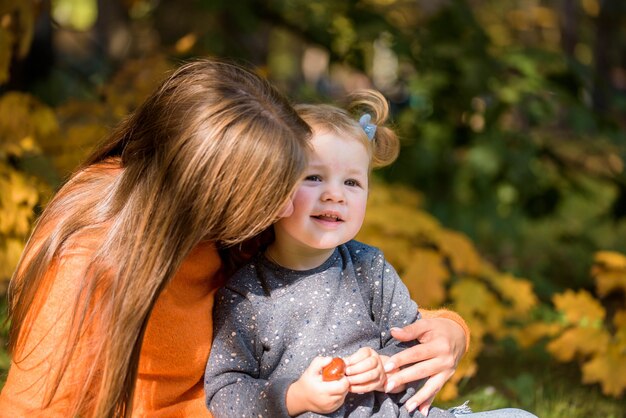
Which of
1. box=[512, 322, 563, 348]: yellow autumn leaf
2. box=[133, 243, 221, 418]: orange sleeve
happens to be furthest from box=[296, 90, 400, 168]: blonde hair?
box=[512, 322, 563, 348]: yellow autumn leaf

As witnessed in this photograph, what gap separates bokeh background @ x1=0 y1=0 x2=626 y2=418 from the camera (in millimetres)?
3477

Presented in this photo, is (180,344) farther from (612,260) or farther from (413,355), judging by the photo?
(612,260)

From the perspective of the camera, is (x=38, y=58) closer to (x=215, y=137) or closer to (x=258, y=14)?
(x=258, y=14)

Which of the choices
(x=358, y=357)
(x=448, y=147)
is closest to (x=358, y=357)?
(x=358, y=357)

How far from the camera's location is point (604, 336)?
12.0 feet

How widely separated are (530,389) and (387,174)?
1.59 meters

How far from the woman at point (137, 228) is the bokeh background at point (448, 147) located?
1381 millimetres

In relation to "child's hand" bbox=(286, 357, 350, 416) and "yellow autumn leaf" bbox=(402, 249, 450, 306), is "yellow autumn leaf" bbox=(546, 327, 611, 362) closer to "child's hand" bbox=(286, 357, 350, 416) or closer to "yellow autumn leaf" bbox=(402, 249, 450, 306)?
"yellow autumn leaf" bbox=(402, 249, 450, 306)

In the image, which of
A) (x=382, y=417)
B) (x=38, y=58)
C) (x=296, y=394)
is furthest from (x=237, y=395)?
(x=38, y=58)

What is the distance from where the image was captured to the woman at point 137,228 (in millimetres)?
1751

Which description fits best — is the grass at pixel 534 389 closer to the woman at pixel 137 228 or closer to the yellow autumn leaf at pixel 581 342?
the yellow autumn leaf at pixel 581 342

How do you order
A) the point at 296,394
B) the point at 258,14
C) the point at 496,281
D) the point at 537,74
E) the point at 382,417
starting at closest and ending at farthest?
the point at 296,394, the point at 382,417, the point at 496,281, the point at 537,74, the point at 258,14

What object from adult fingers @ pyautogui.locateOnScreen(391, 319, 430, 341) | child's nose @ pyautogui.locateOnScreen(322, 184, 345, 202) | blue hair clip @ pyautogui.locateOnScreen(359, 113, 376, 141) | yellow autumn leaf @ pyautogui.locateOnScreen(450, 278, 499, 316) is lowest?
yellow autumn leaf @ pyautogui.locateOnScreen(450, 278, 499, 316)

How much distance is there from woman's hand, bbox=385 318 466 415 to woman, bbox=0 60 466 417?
1.45 feet
